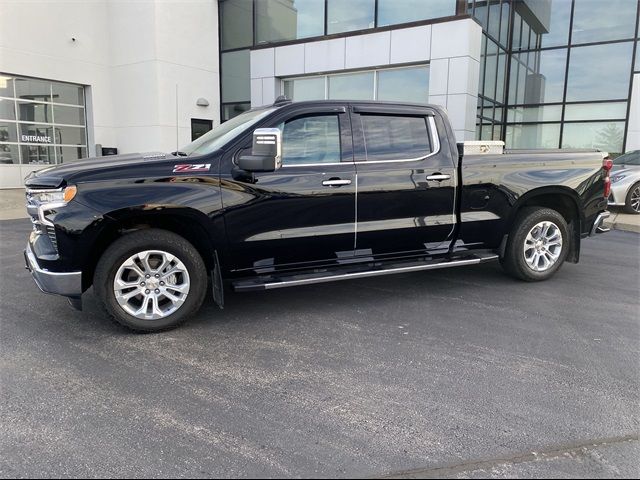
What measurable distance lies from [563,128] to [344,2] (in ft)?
28.3

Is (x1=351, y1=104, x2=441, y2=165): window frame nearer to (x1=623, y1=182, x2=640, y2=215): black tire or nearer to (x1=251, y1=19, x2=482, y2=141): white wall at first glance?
(x1=623, y1=182, x2=640, y2=215): black tire

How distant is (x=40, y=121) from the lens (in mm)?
16547

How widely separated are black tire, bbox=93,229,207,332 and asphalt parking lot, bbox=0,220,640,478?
153 mm

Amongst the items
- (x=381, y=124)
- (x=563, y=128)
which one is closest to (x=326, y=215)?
(x=381, y=124)

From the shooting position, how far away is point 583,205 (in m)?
5.82

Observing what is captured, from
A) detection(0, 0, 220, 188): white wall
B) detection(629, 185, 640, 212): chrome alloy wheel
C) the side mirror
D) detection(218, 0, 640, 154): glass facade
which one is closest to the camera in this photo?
the side mirror

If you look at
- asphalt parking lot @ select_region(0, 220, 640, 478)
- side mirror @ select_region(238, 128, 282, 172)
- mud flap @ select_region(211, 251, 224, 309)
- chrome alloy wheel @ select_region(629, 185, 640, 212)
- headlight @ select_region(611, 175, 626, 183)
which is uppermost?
side mirror @ select_region(238, 128, 282, 172)

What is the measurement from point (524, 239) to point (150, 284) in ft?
13.2

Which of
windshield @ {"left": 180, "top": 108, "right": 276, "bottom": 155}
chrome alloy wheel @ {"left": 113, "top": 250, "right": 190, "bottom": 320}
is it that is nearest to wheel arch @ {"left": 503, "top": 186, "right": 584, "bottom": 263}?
windshield @ {"left": 180, "top": 108, "right": 276, "bottom": 155}

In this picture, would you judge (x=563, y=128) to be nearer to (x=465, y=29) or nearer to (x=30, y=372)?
(x=465, y=29)

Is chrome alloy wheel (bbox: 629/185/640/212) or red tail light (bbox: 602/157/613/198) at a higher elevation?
red tail light (bbox: 602/157/613/198)

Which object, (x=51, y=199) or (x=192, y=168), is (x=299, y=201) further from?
(x=51, y=199)

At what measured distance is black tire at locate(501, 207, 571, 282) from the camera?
18.5 feet

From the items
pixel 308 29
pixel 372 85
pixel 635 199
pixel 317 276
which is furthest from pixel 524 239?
pixel 308 29
